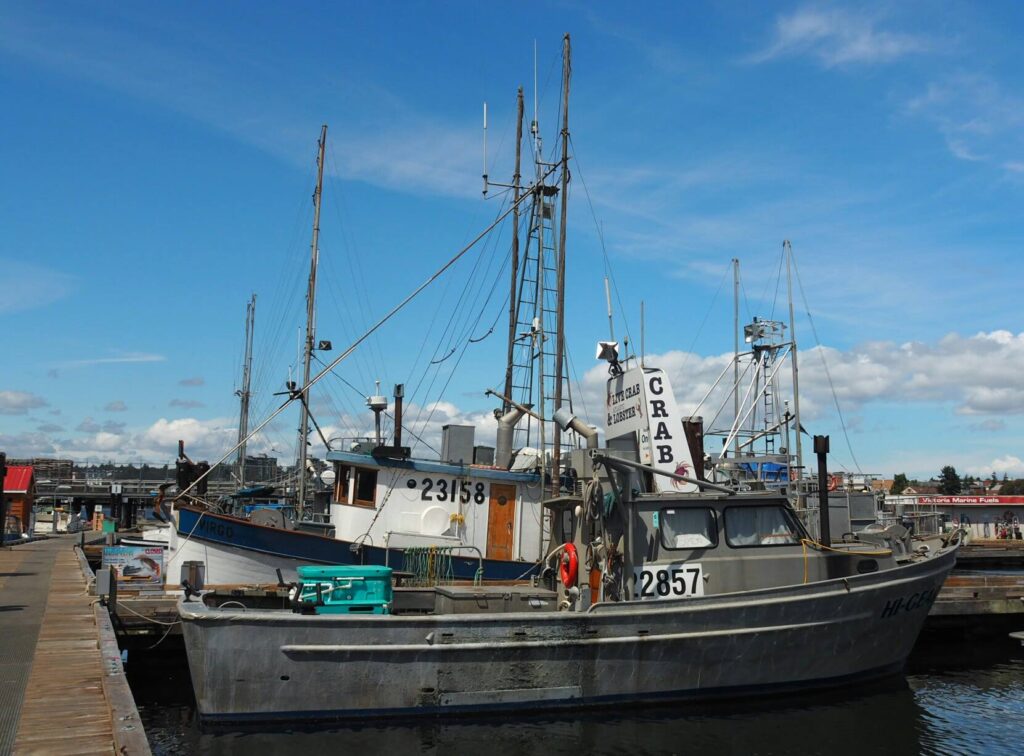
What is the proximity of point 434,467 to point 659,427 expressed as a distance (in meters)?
6.10

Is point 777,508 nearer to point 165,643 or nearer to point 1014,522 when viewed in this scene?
point 165,643

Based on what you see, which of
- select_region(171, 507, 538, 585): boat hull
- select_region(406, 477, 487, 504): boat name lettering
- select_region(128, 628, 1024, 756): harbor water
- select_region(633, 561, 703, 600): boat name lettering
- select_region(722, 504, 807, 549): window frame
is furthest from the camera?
select_region(406, 477, 487, 504): boat name lettering

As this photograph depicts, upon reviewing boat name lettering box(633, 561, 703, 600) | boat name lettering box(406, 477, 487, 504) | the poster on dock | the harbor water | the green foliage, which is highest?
the green foliage

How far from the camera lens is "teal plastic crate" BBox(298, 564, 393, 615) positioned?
10758 millimetres

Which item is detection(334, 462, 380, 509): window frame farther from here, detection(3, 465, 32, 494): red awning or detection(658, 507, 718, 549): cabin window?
detection(3, 465, 32, 494): red awning

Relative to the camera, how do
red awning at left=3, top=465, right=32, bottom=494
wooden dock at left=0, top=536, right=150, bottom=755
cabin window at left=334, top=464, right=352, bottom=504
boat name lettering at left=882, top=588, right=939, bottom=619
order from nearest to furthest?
wooden dock at left=0, top=536, right=150, bottom=755 < boat name lettering at left=882, top=588, right=939, bottom=619 < cabin window at left=334, top=464, right=352, bottom=504 < red awning at left=3, top=465, right=32, bottom=494

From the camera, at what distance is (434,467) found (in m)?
17.0


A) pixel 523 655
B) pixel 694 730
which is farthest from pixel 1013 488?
pixel 523 655

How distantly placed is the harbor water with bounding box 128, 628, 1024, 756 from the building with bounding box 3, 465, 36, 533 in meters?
39.7

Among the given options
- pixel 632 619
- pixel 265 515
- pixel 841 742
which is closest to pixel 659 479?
pixel 632 619

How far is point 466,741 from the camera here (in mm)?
10125

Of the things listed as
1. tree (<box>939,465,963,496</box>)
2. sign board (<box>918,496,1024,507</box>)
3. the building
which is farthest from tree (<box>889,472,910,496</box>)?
the building

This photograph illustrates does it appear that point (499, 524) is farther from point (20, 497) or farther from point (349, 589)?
point (20, 497)

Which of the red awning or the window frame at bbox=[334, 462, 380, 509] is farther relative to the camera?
the red awning
